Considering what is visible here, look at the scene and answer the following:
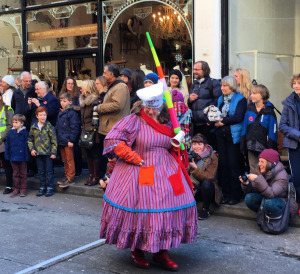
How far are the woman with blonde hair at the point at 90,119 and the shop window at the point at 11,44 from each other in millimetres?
3733

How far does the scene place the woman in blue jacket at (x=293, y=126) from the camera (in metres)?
6.75

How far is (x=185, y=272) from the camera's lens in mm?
5168

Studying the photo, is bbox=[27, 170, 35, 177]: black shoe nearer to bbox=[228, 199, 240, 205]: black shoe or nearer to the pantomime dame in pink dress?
bbox=[228, 199, 240, 205]: black shoe

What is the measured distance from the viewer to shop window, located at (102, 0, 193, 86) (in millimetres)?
9383

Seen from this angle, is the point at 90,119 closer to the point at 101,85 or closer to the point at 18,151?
the point at 101,85

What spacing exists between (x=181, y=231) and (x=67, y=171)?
4667mm

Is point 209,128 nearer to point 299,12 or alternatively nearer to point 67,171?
point 67,171

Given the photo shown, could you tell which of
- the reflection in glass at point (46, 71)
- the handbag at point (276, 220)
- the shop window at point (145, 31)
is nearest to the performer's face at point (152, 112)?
the handbag at point (276, 220)

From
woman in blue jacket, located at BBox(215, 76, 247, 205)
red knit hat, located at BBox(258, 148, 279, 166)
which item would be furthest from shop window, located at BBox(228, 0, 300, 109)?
red knit hat, located at BBox(258, 148, 279, 166)

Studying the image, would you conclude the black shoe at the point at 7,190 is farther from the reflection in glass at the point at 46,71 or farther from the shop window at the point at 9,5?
the shop window at the point at 9,5

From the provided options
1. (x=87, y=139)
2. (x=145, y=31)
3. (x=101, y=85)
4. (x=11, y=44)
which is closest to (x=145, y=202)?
(x=87, y=139)

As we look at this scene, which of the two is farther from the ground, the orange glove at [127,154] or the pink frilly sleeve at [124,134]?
the pink frilly sleeve at [124,134]

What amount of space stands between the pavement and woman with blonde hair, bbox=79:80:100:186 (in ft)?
0.65

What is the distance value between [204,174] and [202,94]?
141cm
